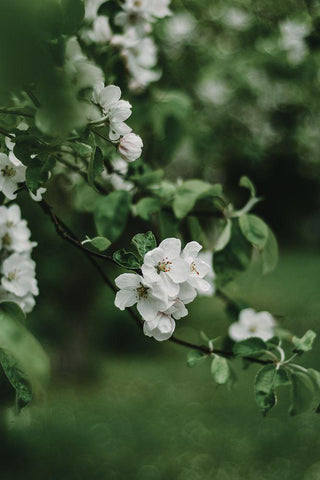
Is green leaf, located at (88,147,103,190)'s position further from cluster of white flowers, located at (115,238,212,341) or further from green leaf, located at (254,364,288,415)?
green leaf, located at (254,364,288,415)

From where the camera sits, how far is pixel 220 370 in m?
1.06

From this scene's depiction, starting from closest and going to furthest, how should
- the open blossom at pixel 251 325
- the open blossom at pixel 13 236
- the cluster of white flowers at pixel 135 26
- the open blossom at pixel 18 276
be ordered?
1. the open blossom at pixel 18 276
2. the open blossom at pixel 13 236
3. the cluster of white flowers at pixel 135 26
4. the open blossom at pixel 251 325

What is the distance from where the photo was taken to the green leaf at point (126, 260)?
812mm

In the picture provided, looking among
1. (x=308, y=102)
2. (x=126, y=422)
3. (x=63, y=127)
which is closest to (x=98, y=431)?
(x=126, y=422)

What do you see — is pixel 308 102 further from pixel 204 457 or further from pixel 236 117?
pixel 204 457

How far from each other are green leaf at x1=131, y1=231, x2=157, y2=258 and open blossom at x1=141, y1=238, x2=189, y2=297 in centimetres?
1

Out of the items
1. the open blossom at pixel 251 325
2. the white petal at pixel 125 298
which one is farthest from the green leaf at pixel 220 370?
the open blossom at pixel 251 325

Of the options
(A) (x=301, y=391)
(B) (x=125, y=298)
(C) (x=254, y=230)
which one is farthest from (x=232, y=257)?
(B) (x=125, y=298)

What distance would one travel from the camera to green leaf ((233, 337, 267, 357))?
1.04 metres

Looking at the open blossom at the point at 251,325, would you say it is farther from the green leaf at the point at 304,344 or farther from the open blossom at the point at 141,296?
the open blossom at the point at 141,296

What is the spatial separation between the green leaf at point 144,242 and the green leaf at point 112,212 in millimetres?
484

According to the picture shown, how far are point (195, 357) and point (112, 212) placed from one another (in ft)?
1.43

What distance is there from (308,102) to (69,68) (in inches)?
97.6

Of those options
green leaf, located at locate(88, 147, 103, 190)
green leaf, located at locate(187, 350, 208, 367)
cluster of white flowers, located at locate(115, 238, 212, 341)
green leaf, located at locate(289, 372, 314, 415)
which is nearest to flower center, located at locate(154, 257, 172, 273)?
cluster of white flowers, located at locate(115, 238, 212, 341)
